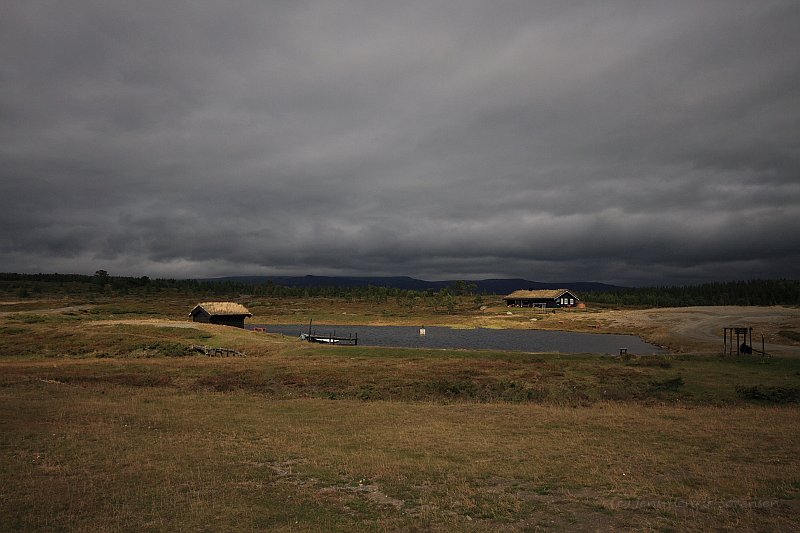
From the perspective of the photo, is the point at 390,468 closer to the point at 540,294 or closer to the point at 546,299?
the point at 546,299

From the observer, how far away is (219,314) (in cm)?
9312

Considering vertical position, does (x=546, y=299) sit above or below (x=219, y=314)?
above

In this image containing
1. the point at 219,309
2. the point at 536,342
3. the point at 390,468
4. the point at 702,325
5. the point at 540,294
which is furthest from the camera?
the point at 540,294

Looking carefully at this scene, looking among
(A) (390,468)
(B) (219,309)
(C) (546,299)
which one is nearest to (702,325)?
(C) (546,299)

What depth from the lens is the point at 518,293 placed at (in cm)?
19688

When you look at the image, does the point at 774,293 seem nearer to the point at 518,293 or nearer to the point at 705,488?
the point at 518,293

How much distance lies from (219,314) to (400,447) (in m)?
79.3

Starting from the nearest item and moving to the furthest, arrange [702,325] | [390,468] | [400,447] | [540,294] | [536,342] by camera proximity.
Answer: [390,468], [400,447], [536,342], [702,325], [540,294]

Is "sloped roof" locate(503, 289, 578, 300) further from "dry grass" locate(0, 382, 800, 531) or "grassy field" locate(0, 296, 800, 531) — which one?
"dry grass" locate(0, 382, 800, 531)

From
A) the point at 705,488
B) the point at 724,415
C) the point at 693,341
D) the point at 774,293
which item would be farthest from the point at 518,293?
the point at 705,488

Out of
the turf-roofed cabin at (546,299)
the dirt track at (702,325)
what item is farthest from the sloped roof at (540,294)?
the dirt track at (702,325)

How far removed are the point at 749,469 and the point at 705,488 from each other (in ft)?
9.85

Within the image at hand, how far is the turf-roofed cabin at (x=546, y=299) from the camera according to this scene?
187m

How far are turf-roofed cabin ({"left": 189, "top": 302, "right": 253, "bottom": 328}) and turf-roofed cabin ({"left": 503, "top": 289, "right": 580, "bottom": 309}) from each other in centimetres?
11892
